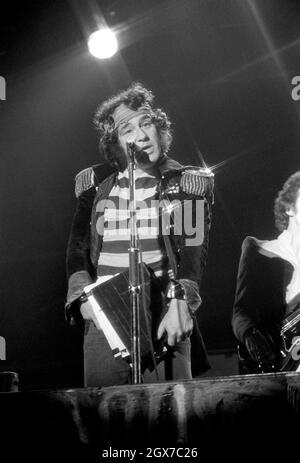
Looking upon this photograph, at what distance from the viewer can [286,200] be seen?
2.79 metres

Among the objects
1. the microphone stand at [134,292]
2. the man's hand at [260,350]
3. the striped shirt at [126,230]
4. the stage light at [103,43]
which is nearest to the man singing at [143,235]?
the striped shirt at [126,230]

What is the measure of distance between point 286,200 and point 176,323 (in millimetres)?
1057

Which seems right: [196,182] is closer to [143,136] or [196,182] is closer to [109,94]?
[143,136]

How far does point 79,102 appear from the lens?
11.7 ft

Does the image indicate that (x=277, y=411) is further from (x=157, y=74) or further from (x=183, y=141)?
(x=157, y=74)

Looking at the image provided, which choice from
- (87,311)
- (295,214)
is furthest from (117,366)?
(295,214)

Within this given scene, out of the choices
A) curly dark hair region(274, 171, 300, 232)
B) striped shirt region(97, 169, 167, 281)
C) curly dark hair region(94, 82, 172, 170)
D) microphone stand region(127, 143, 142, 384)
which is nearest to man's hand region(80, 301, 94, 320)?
striped shirt region(97, 169, 167, 281)

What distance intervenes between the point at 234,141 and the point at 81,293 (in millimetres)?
1317

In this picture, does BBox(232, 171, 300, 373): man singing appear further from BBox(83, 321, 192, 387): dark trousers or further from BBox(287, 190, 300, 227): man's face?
BBox(83, 321, 192, 387): dark trousers

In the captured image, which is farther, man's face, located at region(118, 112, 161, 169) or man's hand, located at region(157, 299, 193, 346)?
man's face, located at region(118, 112, 161, 169)

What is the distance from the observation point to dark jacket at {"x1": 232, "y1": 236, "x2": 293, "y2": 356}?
2605 millimetres

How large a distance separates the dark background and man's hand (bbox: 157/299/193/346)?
73 centimetres

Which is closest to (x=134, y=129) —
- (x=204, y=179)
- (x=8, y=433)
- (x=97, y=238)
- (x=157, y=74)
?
(x=204, y=179)

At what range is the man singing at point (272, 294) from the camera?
99.8 inches
